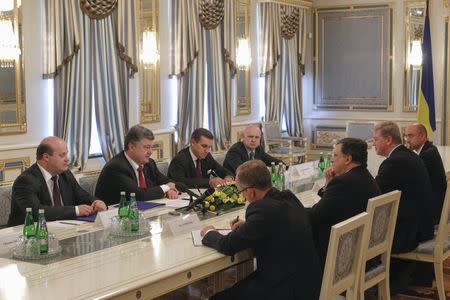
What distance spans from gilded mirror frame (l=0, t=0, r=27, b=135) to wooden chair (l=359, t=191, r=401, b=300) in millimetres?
3974

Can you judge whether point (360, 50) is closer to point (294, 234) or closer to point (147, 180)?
point (147, 180)

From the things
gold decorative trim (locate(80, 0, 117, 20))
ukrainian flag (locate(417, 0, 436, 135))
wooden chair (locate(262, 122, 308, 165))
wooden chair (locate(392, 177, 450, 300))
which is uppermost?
gold decorative trim (locate(80, 0, 117, 20))

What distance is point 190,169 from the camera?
579 cm

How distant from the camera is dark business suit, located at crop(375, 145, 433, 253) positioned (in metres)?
4.56

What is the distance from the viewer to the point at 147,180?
17.3 feet

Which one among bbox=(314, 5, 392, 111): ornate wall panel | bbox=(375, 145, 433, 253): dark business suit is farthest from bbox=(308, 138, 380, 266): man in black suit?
bbox=(314, 5, 392, 111): ornate wall panel

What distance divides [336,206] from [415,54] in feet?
24.7

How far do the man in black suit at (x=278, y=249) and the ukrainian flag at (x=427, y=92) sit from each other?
622cm

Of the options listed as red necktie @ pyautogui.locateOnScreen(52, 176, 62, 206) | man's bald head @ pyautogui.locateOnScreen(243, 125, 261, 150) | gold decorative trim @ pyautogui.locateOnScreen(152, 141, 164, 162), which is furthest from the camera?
gold decorative trim @ pyautogui.locateOnScreen(152, 141, 164, 162)

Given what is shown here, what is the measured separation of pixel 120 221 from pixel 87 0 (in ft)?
13.6

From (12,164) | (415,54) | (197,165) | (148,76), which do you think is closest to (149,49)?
(148,76)

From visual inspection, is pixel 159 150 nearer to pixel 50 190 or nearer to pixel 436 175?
pixel 436 175

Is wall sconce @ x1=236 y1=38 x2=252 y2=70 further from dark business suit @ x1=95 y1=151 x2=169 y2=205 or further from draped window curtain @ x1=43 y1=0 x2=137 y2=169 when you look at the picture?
dark business suit @ x1=95 y1=151 x2=169 y2=205

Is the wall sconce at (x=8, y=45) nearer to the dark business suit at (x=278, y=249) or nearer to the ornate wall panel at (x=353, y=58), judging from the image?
the dark business suit at (x=278, y=249)
